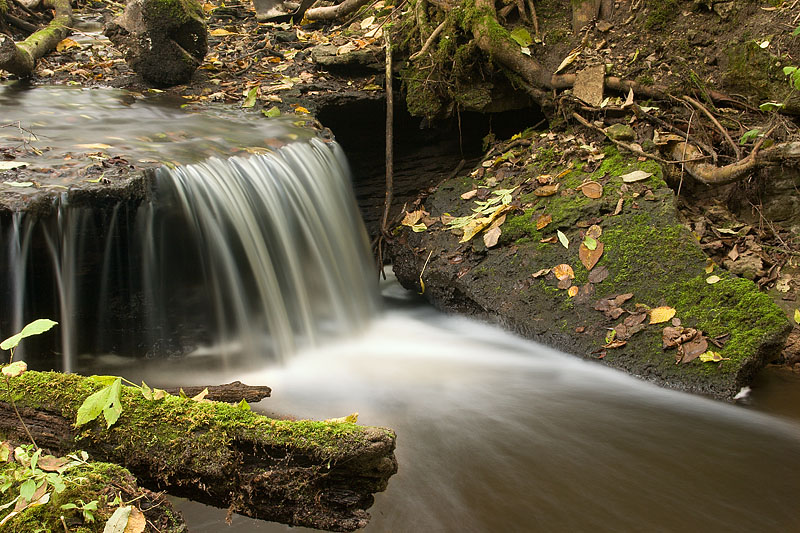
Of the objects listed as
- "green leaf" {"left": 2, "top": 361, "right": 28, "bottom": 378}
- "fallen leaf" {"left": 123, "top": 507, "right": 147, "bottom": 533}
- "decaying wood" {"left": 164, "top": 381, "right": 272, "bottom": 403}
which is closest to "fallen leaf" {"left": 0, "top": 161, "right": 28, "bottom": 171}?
"decaying wood" {"left": 164, "top": 381, "right": 272, "bottom": 403}

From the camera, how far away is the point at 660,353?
4059 millimetres

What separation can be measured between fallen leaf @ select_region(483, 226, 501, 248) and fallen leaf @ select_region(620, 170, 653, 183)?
1101mm

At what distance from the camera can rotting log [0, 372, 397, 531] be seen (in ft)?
7.38

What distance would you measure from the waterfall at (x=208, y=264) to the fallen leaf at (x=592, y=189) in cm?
211

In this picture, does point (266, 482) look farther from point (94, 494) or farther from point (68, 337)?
point (68, 337)

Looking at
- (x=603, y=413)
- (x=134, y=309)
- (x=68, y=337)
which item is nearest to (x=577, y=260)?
(x=603, y=413)

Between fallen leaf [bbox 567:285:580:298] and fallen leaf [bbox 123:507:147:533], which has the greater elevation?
fallen leaf [bbox 567:285:580:298]

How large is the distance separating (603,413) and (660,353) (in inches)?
25.0

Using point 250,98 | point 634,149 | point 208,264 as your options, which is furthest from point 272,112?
point 634,149

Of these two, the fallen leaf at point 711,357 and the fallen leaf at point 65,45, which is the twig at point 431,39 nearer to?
the fallen leaf at point 711,357

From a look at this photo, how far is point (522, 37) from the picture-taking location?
6098 millimetres

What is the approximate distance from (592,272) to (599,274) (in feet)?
0.20

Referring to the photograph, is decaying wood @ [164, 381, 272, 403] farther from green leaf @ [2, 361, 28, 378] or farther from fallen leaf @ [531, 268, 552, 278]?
fallen leaf @ [531, 268, 552, 278]

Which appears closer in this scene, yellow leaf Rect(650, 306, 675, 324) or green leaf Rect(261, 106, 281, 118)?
yellow leaf Rect(650, 306, 675, 324)
